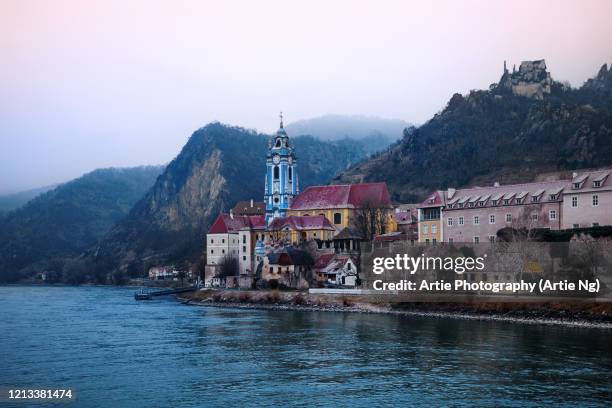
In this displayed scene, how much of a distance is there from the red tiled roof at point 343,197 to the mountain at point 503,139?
1524 inches

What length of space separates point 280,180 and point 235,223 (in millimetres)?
8697

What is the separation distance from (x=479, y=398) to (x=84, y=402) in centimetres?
1501

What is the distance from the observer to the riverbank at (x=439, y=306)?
166ft

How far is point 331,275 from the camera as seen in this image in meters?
78.6

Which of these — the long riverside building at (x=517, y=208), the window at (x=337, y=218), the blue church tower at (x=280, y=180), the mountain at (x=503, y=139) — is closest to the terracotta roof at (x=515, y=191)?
the long riverside building at (x=517, y=208)

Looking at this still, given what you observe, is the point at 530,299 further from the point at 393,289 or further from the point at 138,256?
the point at 138,256

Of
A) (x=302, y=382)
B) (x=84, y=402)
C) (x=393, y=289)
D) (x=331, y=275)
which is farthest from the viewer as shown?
(x=331, y=275)

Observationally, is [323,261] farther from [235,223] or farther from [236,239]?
[235,223]

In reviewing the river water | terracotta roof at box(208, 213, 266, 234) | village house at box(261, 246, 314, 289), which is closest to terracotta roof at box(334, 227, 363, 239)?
village house at box(261, 246, 314, 289)

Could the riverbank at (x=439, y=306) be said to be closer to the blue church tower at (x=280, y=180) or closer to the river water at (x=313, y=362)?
the river water at (x=313, y=362)

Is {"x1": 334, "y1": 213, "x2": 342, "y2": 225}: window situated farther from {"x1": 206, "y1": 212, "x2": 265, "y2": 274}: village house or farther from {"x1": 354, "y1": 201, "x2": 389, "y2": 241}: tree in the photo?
{"x1": 206, "y1": 212, "x2": 265, "y2": 274}: village house

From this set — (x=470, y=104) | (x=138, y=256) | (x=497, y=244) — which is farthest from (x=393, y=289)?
(x=138, y=256)

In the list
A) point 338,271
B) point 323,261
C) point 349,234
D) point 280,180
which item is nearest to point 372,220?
point 349,234

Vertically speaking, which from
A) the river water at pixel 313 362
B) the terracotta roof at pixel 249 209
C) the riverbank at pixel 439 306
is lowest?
the river water at pixel 313 362
